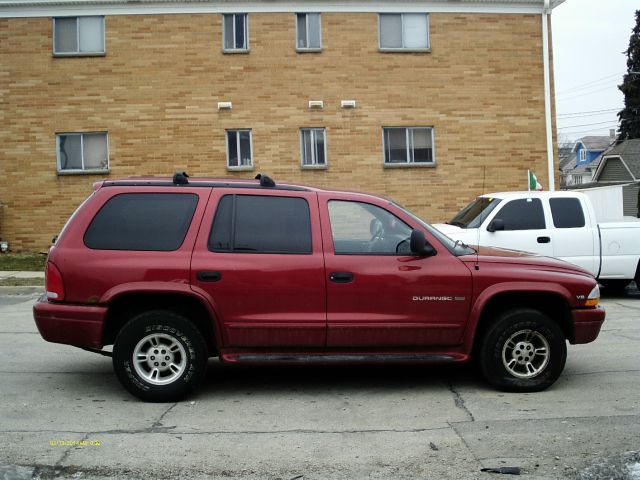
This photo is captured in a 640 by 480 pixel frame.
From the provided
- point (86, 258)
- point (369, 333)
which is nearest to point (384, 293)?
point (369, 333)

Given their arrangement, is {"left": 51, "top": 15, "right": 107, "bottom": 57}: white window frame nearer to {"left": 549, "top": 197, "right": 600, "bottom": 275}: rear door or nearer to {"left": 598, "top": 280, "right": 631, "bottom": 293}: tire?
{"left": 549, "top": 197, "right": 600, "bottom": 275}: rear door

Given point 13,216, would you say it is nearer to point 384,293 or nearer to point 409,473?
point 384,293

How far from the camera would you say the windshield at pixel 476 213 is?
1185 centimetres

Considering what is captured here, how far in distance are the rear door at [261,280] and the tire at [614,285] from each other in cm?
869

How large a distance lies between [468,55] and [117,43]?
31.8ft

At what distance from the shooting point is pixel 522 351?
6344 mm

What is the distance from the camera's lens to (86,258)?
19.8 ft

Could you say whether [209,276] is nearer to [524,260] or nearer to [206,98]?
[524,260]

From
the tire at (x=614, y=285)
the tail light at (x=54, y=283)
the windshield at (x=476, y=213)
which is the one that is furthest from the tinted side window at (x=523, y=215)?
the tail light at (x=54, y=283)

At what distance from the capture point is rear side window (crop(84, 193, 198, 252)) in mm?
6117

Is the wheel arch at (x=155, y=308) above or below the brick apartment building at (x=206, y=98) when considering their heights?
below

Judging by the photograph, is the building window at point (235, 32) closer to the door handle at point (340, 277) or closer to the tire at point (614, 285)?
the tire at point (614, 285)

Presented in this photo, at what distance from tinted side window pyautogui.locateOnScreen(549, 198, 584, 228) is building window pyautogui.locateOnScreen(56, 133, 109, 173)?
1279 cm

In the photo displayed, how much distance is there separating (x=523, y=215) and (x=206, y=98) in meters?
10.8
